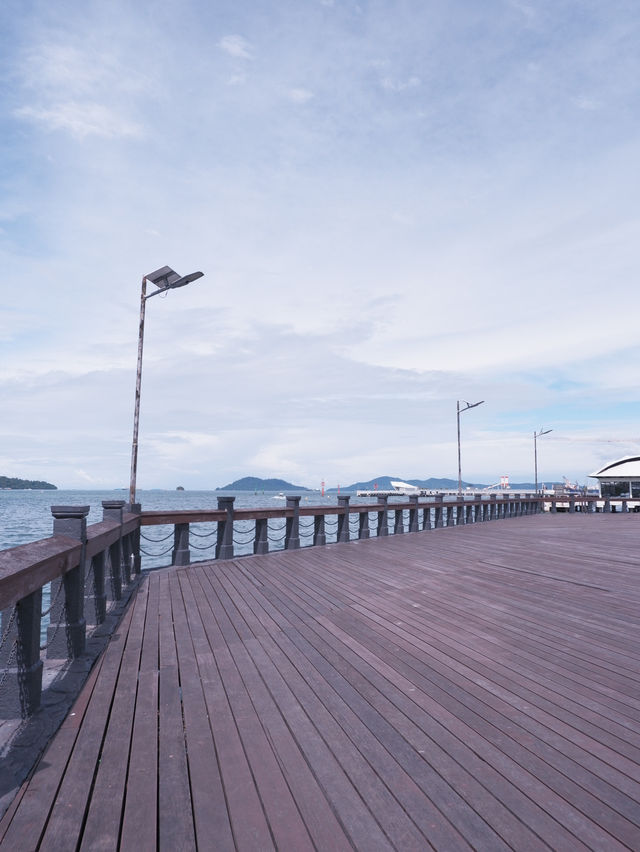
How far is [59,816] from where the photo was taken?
2578 mm

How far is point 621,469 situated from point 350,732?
171ft

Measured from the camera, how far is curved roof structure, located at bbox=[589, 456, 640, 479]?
4685 cm

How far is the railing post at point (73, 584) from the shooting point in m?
4.73

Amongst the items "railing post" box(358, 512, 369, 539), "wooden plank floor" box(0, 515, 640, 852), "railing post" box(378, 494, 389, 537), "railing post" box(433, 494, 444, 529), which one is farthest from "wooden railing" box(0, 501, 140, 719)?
"railing post" box(433, 494, 444, 529)

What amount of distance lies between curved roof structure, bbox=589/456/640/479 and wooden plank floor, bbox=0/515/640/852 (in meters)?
45.6

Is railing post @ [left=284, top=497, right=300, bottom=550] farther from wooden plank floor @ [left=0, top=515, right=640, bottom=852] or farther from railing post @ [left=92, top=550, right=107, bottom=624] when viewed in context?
railing post @ [left=92, top=550, right=107, bottom=624]

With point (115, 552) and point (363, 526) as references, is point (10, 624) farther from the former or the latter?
point (363, 526)

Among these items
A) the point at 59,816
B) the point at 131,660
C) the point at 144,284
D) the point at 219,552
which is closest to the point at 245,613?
the point at 131,660

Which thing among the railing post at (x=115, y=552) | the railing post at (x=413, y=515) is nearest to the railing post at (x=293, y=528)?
the railing post at (x=115, y=552)

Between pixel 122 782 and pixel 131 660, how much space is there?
2.01m

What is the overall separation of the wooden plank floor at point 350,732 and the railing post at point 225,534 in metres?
3.98

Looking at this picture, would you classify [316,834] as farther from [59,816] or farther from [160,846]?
[59,816]

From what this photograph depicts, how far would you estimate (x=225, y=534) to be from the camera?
11070mm

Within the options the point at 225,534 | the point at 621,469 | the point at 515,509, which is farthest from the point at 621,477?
the point at 225,534
